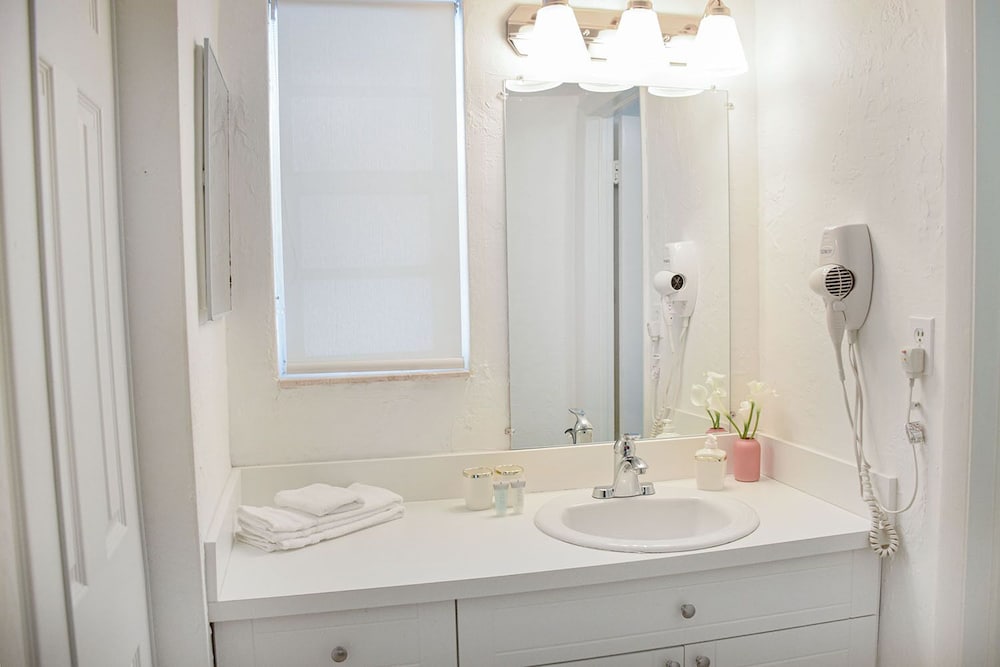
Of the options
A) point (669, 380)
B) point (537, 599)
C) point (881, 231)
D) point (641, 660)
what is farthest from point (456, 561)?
point (881, 231)

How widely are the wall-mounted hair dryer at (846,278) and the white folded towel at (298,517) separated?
106 cm

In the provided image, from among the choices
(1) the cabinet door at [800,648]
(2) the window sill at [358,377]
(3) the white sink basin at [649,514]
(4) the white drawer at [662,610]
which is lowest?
(1) the cabinet door at [800,648]

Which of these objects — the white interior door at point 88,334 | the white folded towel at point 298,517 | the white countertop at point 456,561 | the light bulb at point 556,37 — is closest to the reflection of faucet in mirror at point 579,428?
the white countertop at point 456,561

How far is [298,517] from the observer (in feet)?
4.97

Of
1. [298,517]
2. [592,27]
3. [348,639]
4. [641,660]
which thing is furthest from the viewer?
[592,27]

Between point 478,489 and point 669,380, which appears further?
point 669,380

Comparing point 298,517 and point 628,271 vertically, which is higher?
point 628,271

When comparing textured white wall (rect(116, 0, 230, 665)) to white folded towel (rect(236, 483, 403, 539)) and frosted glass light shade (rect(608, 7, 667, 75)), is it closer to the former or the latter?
white folded towel (rect(236, 483, 403, 539))

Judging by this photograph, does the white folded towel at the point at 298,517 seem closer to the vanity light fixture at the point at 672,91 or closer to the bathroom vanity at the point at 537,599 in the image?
the bathroom vanity at the point at 537,599

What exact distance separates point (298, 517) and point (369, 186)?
0.79 metres

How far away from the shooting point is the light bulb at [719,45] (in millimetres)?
1757

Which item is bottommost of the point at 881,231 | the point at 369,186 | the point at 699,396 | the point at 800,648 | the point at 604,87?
Result: the point at 800,648

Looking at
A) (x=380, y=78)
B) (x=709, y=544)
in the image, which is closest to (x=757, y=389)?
(x=709, y=544)

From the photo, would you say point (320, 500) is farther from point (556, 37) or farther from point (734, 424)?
point (556, 37)
